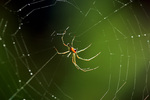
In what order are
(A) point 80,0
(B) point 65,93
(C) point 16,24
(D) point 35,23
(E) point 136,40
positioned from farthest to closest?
(E) point 136,40 → (B) point 65,93 → (A) point 80,0 → (D) point 35,23 → (C) point 16,24

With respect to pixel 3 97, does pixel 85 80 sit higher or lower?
lower

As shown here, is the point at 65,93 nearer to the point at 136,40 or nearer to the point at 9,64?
the point at 9,64

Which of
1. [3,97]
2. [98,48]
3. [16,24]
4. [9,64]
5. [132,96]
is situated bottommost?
[132,96]

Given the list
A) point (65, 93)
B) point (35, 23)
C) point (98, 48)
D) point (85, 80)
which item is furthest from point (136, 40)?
point (35, 23)

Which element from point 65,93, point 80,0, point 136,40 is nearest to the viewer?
point 80,0

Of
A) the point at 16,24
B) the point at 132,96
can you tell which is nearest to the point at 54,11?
the point at 16,24

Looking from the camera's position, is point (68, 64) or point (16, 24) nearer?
point (16, 24)

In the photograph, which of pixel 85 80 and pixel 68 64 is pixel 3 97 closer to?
pixel 68 64
